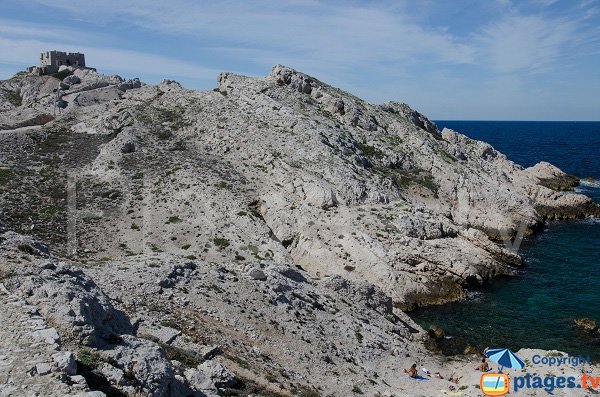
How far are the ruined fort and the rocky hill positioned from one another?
5481 millimetres

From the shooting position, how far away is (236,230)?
185 ft

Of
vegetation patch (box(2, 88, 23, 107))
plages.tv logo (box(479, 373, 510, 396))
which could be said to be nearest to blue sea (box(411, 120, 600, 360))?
plages.tv logo (box(479, 373, 510, 396))

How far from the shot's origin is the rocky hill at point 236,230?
2020cm

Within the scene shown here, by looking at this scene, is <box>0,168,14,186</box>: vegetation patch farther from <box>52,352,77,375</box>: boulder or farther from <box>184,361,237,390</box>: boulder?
<box>52,352,77,375</box>: boulder

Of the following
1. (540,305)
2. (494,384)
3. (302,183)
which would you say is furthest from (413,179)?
(494,384)

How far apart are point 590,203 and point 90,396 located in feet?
310

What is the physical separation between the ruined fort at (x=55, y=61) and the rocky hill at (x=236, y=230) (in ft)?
18.0

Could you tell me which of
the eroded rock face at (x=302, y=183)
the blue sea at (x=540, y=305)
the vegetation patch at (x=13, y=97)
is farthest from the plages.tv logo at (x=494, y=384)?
the vegetation patch at (x=13, y=97)

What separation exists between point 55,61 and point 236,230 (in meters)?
82.4

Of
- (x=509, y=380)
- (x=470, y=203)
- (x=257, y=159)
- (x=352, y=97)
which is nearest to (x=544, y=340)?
(x=509, y=380)

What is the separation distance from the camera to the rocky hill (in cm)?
2020

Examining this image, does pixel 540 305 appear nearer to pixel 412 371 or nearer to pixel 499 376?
pixel 499 376

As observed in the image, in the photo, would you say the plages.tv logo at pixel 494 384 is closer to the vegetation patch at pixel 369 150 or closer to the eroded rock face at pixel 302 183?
the eroded rock face at pixel 302 183

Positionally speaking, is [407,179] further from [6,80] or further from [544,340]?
[6,80]
